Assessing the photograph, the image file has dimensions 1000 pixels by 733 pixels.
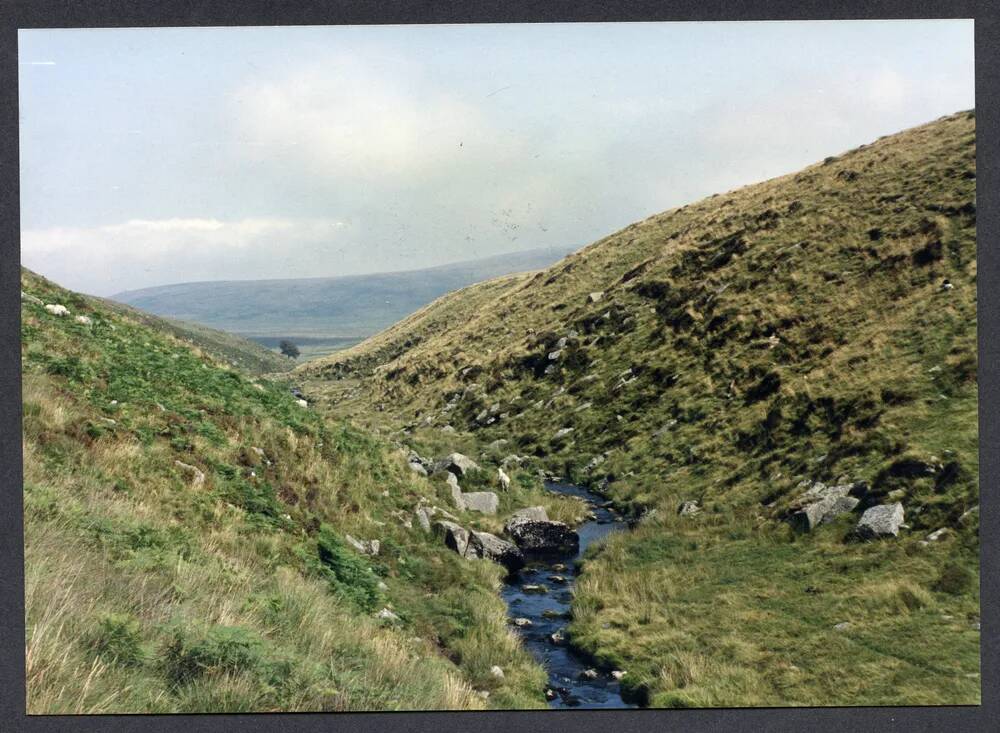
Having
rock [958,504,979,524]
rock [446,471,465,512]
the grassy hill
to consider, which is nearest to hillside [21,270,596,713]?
rock [446,471,465,512]

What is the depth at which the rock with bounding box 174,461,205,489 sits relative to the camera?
1166 centimetres

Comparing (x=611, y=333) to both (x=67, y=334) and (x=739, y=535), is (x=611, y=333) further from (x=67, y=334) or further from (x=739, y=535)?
(x=67, y=334)

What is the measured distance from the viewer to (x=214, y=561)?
31.5 ft

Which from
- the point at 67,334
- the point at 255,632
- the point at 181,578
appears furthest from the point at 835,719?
the point at 67,334

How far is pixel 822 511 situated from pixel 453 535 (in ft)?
28.5

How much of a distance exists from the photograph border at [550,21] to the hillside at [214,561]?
68 centimetres

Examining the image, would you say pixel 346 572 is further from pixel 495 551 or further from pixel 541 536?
pixel 541 536

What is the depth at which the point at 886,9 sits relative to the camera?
1050cm

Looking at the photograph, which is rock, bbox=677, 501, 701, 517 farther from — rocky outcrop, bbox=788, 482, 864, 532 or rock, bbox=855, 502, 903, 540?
rock, bbox=855, 502, 903, 540

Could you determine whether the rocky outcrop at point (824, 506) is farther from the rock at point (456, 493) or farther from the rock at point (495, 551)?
the rock at point (456, 493)

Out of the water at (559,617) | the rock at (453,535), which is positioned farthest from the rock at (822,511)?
the rock at (453,535)

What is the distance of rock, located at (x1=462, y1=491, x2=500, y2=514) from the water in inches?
98.6

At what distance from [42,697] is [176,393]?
26.4 feet

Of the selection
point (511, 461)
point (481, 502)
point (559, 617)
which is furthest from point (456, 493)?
point (511, 461)
